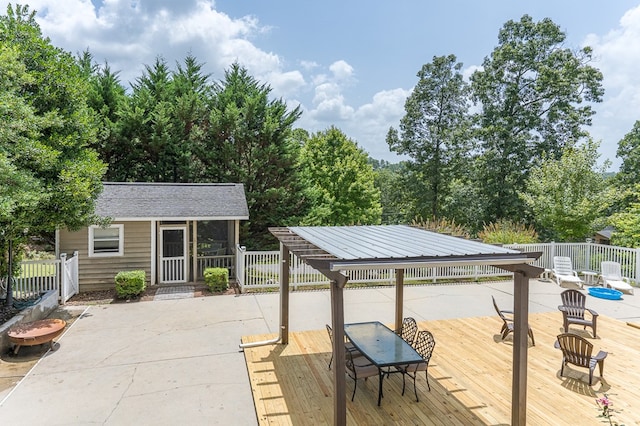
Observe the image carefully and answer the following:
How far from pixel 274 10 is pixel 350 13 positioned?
2.96 m

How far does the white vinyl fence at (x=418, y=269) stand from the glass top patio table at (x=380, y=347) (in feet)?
18.2

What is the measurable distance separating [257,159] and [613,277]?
54.0 ft

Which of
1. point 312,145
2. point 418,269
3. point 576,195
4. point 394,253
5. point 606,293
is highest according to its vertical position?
point 312,145

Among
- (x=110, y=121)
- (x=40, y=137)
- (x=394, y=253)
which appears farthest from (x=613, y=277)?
(x=110, y=121)

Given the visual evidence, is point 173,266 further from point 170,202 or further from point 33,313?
point 33,313

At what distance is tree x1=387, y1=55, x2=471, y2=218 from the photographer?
29.1 metres

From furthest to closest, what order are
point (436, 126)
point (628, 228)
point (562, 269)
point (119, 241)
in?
1. point (436, 126)
2. point (628, 228)
3. point (562, 269)
4. point (119, 241)

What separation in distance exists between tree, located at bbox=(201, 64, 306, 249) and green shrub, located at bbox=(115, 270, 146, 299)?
8770 millimetres

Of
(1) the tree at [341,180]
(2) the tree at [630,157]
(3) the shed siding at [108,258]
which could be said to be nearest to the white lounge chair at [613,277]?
(1) the tree at [341,180]

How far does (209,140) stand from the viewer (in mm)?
21312

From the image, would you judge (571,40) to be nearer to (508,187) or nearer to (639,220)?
(508,187)

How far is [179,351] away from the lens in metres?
7.64

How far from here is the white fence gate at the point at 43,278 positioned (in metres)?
10.2

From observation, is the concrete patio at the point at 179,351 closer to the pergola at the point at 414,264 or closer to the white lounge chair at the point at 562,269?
the white lounge chair at the point at 562,269
